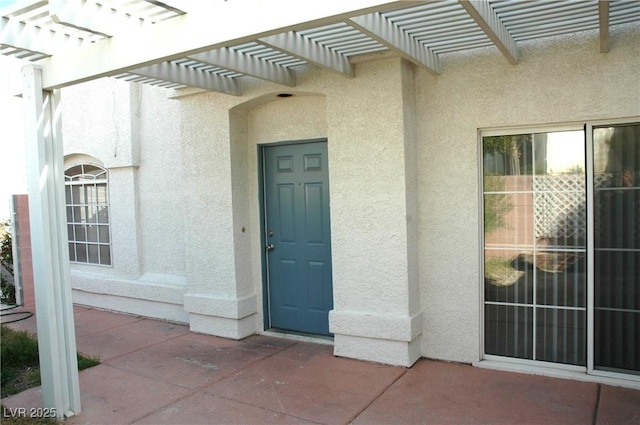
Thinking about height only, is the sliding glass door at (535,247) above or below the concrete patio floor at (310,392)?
above

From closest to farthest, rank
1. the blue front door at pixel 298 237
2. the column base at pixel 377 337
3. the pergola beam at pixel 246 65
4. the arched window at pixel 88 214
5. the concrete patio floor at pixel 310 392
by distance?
the concrete patio floor at pixel 310 392 < the pergola beam at pixel 246 65 < the column base at pixel 377 337 < the blue front door at pixel 298 237 < the arched window at pixel 88 214

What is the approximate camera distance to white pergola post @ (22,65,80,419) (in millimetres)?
3932

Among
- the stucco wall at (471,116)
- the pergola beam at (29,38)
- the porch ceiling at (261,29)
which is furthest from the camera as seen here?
the stucco wall at (471,116)

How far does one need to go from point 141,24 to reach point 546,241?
3.97m

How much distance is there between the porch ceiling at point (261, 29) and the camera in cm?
309

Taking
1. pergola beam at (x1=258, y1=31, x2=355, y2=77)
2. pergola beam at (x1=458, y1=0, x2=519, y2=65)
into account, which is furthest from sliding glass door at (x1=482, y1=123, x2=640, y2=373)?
pergola beam at (x1=258, y1=31, x2=355, y2=77)

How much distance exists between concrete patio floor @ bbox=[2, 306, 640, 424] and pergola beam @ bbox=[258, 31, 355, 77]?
9.65 feet

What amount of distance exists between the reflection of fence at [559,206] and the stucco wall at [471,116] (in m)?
0.53

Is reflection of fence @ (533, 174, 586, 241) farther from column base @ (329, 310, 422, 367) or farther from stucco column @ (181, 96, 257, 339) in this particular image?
stucco column @ (181, 96, 257, 339)

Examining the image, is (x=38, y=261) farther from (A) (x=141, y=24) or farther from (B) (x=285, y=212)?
(B) (x=285, y=212)

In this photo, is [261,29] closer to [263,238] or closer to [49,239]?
[49,239]

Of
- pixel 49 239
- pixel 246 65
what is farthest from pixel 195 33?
pixel 49 239

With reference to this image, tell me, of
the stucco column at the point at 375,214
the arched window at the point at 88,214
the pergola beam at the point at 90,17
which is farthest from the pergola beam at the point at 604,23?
the arched window at the point at 88,214

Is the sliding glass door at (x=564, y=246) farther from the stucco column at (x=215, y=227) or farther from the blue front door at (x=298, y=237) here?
the stucco column at (x=215, y=227)
